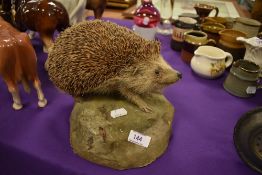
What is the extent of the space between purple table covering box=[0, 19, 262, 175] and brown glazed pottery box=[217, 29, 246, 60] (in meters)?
0.21

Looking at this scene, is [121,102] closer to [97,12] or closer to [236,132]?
[236,132]

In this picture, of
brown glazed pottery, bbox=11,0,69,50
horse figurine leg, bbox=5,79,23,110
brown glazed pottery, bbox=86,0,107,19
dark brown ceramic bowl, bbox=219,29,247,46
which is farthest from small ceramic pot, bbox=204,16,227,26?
horse figurine leg, bbox=5,79,23,110

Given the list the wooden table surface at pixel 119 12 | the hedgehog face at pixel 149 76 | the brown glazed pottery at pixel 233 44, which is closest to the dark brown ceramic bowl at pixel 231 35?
the brown glazed pottery at pixel 233 44

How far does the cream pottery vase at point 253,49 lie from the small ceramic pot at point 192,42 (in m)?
0.13

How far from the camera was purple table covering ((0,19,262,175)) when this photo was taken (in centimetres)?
68

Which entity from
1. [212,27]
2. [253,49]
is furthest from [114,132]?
[212,27]

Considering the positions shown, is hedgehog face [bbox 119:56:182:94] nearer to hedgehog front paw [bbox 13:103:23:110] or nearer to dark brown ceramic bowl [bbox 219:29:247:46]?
hedgehog front paw [bbox 13:103:23:110]

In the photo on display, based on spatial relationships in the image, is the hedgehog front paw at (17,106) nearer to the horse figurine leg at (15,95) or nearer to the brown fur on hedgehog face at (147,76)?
the horse figurine leg at (15,95)

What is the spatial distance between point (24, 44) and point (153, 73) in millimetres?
357

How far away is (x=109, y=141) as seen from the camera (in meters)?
0.66

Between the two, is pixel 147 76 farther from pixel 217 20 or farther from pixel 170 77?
pixel 217 20

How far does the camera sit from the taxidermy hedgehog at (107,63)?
0.68 metres

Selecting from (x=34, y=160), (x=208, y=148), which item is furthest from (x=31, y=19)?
(x=208, y=148)

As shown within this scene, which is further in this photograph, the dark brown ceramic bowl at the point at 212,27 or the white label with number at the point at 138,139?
the dark brown ceramic bowl at the point at 212,27
